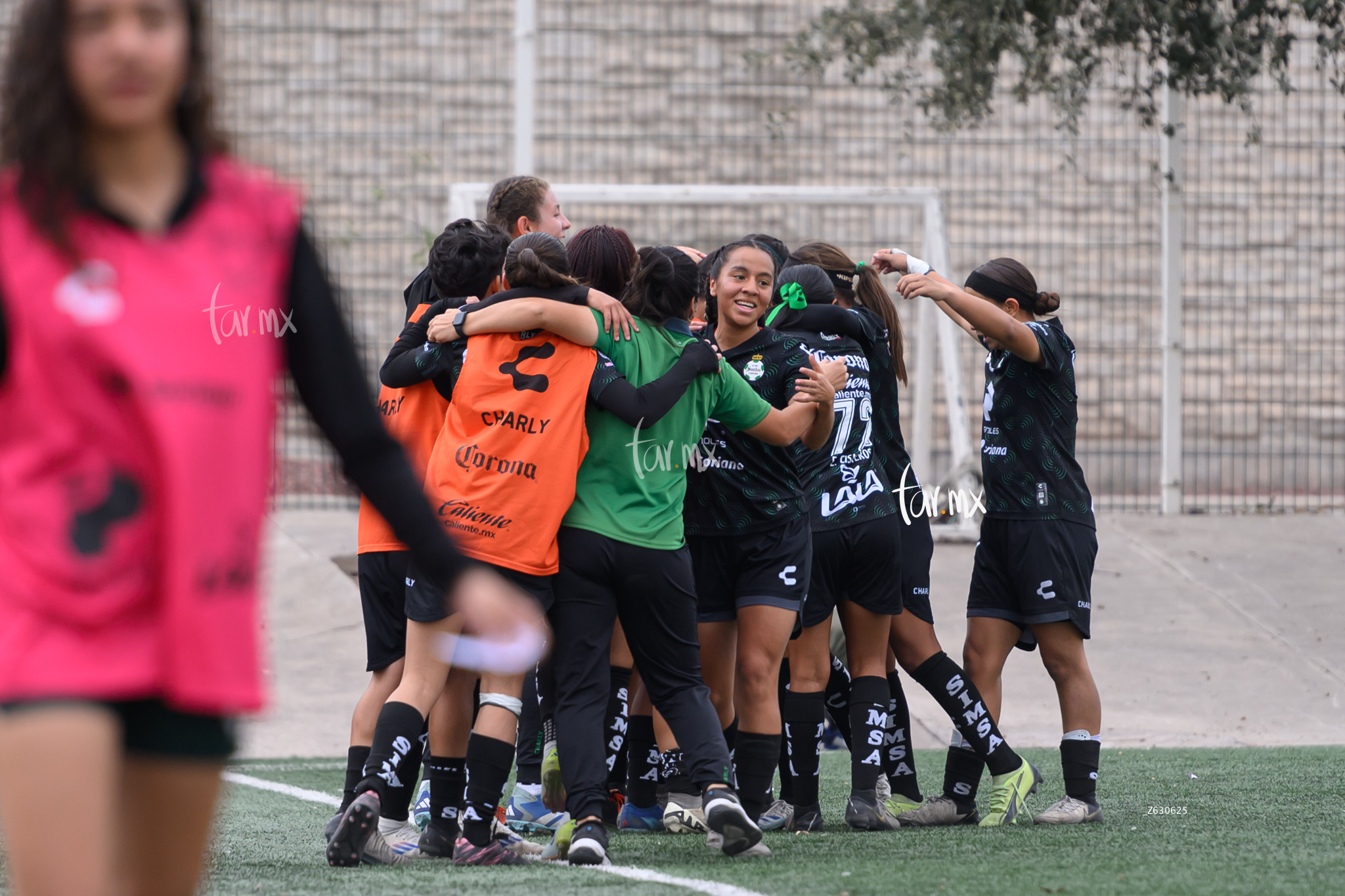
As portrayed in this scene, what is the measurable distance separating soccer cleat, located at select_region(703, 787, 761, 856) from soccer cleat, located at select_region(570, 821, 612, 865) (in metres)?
0.31

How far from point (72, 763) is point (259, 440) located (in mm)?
415

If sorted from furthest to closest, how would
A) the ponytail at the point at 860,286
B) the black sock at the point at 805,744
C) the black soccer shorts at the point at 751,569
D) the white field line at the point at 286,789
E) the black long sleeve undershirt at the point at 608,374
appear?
the white field line at the point at 286,789 → the ponytail at the point at 860,286 → the black sock at the point at 805,744 → the black soccer shorts at the point at 751,569 → the black long sleeve undershirt at the point at 608,374

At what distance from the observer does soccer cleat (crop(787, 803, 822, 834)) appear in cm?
507

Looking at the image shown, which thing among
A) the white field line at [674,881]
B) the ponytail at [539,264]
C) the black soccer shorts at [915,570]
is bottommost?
the white field line at [674,881]

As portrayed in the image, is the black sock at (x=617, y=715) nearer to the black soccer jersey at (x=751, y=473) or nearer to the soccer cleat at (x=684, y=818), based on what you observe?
the soccer cleat at (x=684, y=818)

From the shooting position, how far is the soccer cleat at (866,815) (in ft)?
16.6

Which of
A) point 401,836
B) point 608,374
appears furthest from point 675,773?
point 608,374

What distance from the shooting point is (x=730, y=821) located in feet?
13.6

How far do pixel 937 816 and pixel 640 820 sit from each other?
1.05 meters

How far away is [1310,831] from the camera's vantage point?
469cm

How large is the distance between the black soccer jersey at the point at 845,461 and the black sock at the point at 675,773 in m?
0.96

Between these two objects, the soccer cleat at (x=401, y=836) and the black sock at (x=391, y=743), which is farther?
the soccer cleat at (x=401, y=836)

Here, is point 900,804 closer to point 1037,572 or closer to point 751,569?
point 1037,572

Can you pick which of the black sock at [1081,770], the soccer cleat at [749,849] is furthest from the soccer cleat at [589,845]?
the black sock at [1081,770]
